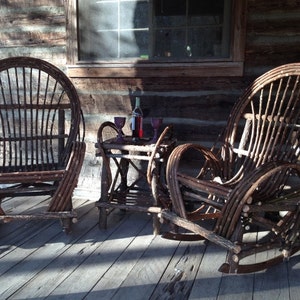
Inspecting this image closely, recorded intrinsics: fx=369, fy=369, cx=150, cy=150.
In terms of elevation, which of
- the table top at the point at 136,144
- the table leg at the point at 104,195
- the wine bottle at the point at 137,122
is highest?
the wine bottle at the point at 137,122

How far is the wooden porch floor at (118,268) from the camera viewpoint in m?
1.67

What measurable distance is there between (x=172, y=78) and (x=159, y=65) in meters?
0.13

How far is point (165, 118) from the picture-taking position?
8.86 feet

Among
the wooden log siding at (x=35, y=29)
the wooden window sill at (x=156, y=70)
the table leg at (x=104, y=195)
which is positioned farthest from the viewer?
the wooden log siding at (x=35, y=29)

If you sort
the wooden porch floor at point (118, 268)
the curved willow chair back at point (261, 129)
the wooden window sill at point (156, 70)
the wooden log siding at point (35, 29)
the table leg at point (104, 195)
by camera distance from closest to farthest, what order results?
the wooden porch floor at point (118, 268) → the curved willow chair back at point (261, 129) → the table leg at point (104, 195) → the wooden window sill at point (156, 70) → the wooden log siding at point (35, 29)

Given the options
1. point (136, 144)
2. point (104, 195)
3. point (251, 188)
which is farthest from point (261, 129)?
point (104, 195)

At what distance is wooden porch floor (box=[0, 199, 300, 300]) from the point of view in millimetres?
1673

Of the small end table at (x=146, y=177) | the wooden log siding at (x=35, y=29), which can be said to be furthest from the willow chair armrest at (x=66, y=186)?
the wooden log siding at (x=35, y=29)

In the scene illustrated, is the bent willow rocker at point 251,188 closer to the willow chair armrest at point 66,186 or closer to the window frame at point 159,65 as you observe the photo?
the window frame at point 159,65

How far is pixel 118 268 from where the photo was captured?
1.88 meters

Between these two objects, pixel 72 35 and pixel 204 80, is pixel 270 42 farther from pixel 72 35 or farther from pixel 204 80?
pixel 72 35

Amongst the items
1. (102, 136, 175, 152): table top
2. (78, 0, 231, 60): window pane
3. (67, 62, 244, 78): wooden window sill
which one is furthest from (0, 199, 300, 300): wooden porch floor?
(78, 0, 231, 60): window pane

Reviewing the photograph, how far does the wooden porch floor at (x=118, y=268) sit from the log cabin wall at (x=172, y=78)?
859 millimetres

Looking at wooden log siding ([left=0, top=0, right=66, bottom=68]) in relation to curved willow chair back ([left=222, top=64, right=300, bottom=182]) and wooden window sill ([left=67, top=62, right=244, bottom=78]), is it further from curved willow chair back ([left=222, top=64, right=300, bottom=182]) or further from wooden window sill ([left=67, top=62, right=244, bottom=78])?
curved willow chair back ([left=222, top=64, right=300, bottom=182])
